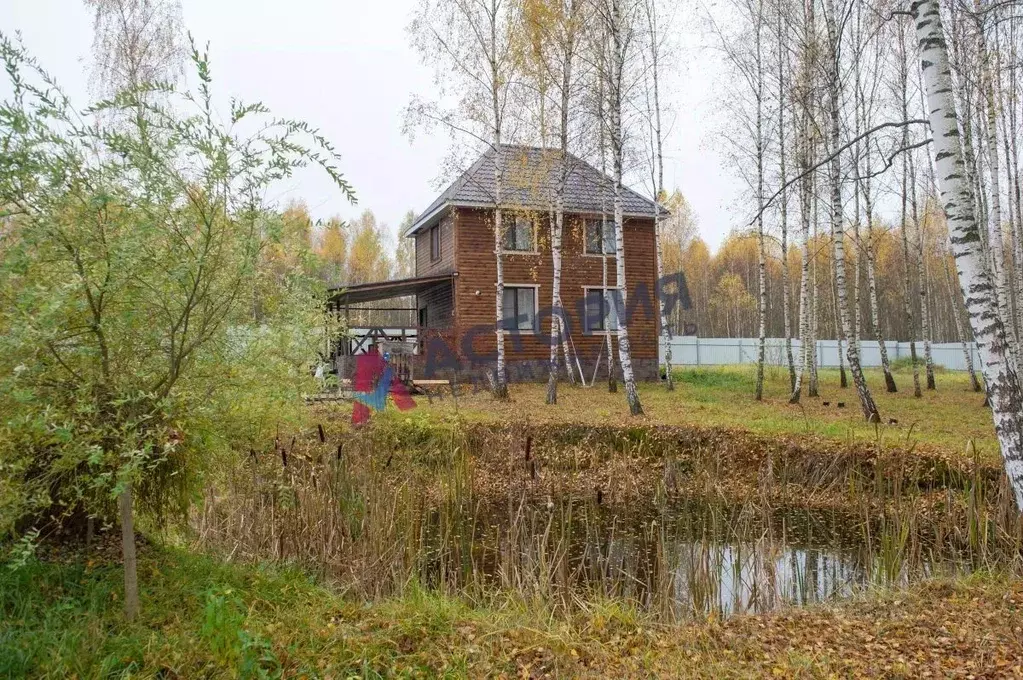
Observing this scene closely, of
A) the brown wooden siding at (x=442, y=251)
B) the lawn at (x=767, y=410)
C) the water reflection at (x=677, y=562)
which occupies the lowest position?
the water reflection at (x=677, y=562)

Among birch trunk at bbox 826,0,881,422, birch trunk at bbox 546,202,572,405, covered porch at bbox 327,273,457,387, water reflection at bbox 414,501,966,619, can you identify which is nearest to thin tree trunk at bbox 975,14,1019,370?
birch trunk at bbox 826,0,881,422

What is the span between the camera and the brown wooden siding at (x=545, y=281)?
18.3 m

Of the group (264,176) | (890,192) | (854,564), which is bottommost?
(854,564)

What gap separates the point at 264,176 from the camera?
11.0 ft

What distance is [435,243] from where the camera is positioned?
20.7m

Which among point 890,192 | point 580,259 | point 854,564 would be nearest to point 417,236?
point 580,259

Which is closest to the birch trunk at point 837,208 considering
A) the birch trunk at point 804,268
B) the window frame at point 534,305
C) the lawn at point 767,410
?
the lawn at point 767,410

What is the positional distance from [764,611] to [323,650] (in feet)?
9.83

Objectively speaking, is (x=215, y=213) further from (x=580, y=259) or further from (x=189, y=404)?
(x=580, y=259)

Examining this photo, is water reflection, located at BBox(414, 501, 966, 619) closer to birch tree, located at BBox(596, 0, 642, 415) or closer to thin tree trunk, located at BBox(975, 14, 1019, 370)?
birch tree, located at BBox(596, 0, 642, 415)

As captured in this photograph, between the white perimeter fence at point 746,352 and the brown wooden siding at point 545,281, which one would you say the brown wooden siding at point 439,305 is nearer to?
the brown wooden siding at point 545,281

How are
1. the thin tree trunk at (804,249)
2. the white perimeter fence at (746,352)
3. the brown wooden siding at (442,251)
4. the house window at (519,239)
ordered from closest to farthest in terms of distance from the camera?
the thin tree trunk at (804,249) < the brown wooden siding at (442,251) < the house window at (519,239) < the white perimeter fence at (746,352)

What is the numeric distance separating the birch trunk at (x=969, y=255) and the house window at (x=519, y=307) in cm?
1417

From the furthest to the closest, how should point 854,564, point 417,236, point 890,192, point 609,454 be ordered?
point 417,236
point 890,192
point 609,454
point 854,564
